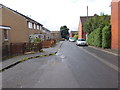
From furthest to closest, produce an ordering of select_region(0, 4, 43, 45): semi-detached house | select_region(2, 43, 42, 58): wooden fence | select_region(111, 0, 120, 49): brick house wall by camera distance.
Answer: select_region(111, 0, 120, 49): brick house wall, select_region(0, 4, 43, 45): semi-detached house, select_region(2, 43, 42, 58): wooden fence

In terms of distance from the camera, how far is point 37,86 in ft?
18.3

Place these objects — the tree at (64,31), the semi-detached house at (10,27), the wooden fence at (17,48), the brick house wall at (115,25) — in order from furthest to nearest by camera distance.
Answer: the tree at (64,31), the brick house wall at (115,25), the semi-detached house at (10,27), the wooden fence at (17,48)

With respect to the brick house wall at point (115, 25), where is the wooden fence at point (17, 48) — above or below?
below

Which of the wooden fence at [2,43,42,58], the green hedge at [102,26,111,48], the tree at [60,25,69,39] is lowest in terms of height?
the wooden fence at [2,43,42,58]

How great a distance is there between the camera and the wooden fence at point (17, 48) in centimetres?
1356

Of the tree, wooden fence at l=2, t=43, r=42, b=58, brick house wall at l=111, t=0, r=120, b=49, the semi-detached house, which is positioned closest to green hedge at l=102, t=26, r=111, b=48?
brick house wall at l=111, t=0, r=120, b=49

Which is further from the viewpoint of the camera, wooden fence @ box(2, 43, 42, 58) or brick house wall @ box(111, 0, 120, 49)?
brick house wall @ box(111, 0, 120, 49)

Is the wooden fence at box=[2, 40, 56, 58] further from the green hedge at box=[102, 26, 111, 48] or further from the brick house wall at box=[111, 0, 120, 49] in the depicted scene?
the brick house wall at box=[111, 0, 120, 49]

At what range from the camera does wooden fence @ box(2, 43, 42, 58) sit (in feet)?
44.5

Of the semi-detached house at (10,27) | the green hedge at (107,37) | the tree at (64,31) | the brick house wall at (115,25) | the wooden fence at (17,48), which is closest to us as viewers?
the wooden fence at (17,48)

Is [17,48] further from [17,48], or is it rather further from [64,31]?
[64,31]

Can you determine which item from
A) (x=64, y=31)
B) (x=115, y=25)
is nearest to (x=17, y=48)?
(x=115, y=25)

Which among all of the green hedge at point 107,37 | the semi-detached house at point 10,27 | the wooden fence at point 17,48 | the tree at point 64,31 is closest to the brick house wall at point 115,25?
the green hedge at point 107,37

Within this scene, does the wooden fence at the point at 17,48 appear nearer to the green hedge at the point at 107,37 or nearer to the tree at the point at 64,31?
the green hedge at the point at 107,37
